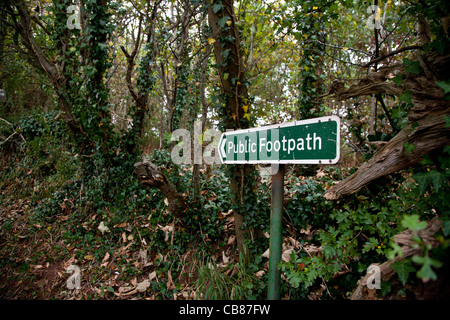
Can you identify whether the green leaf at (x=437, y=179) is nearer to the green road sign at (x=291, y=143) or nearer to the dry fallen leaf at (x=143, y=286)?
the green road sign at (x=291, y=143)

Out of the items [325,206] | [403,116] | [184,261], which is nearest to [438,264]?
[403,116]

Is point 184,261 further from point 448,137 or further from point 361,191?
point 448,137

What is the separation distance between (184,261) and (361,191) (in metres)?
2.49

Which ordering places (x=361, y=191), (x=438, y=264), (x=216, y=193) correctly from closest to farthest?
(x=438, y=264) < (x=361, y=191) < (x=216, y=193)

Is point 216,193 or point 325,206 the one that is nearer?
point 325,206

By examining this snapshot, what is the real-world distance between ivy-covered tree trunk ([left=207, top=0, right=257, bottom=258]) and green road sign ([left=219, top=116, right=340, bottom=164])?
0.87 metres

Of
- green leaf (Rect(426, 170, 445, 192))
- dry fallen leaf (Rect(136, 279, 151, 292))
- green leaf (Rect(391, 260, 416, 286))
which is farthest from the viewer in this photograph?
dry fallen leaf (Rect(136, 279, 151, 292))

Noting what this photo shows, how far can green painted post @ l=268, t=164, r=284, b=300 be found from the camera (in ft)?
5.95

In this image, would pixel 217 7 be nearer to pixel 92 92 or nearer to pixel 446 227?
pixel 446 227

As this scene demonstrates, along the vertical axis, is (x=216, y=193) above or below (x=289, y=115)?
below

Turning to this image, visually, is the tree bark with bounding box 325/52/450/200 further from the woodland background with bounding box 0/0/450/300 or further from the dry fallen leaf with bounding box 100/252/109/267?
the dry fallen leaf with bounding box 100/252/109/267

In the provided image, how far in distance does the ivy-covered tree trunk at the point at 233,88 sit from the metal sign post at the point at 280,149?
2.95ft

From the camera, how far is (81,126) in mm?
5273

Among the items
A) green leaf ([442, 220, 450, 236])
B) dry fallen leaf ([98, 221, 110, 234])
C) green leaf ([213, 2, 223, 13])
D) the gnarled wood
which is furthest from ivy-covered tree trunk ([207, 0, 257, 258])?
dry fallen leaf ([98, 221, 110, 234])
